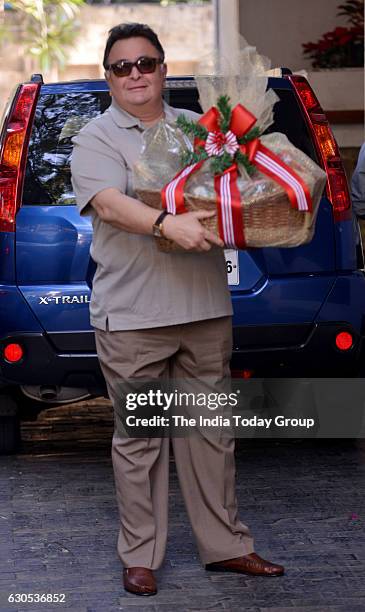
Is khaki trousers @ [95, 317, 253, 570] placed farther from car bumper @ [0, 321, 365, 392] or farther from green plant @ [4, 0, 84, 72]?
green plant @ [4, 0, 84, 72]

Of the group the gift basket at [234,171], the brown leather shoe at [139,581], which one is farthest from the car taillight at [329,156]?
the brown leather shoe at [139,581]

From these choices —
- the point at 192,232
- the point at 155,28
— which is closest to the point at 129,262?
the point at 192,232

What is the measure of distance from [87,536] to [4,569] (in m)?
0.52

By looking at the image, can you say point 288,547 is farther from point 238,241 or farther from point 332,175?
point 332,175

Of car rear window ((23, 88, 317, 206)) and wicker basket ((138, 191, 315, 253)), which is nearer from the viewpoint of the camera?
wicker basket ((138, 191, 315, 253))

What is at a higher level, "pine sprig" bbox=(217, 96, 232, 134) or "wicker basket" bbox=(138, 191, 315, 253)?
"pine sprig" bbox=(217, 96, 232, 134)

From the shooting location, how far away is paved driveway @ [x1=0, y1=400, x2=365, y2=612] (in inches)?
181

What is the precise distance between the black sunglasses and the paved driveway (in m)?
1.85

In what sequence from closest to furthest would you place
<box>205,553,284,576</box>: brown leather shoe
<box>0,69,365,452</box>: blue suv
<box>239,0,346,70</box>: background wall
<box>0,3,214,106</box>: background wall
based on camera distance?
1. <box>205,553,284,576</box>: brown leather shoe
2. <box>0,69,365,452</box>: blue suv
3. <box>239,0,346,70</box>: background wall
4. <box>0,3,214,106</box>: background wall

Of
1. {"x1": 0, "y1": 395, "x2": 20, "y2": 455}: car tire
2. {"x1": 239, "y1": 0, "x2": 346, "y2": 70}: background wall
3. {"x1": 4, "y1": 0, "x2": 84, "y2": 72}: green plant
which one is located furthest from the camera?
{"x1": 4, "y1": 0, "x2": 84, "y2": 72}: green plant

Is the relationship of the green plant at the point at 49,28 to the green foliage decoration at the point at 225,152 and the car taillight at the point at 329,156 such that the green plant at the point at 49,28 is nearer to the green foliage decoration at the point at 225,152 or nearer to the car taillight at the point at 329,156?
the car taillight at the point at 329,156

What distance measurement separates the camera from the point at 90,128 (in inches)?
179

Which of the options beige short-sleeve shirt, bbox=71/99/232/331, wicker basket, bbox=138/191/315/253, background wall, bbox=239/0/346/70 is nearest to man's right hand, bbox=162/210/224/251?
wicker basket, bbox=138/191/315/253

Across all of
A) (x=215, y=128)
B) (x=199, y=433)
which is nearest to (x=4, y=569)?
(x=199, y=433)
